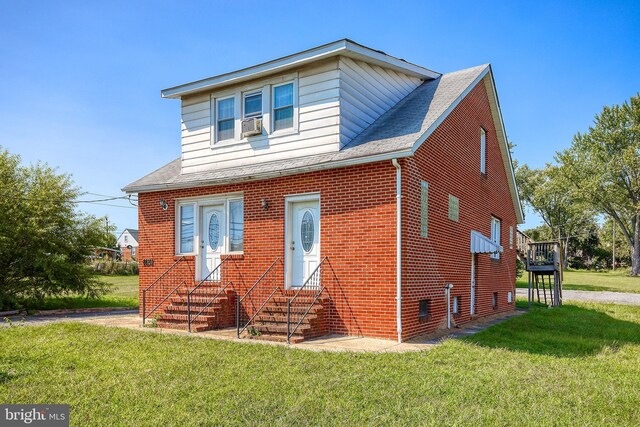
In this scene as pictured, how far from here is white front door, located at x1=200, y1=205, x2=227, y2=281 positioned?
39.5 ft

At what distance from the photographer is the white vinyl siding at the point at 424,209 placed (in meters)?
10.2

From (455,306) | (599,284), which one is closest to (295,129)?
(455,306)

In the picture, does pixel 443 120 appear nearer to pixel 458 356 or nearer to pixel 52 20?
pixel 458 356

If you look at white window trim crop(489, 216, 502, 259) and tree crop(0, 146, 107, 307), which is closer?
tree crop(0, 146, 107, 307)

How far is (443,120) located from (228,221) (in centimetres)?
550

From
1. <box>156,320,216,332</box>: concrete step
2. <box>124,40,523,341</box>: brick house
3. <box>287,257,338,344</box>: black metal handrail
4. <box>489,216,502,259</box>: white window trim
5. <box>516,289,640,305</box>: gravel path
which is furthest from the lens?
<box>516,289,640,305</box>: gravel path

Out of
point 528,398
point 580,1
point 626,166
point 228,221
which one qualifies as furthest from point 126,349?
point 626,166

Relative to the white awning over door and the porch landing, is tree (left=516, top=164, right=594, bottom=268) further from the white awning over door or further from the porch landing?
the porch landing

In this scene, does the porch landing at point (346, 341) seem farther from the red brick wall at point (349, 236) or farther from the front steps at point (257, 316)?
the red brick wall at point (349, 236)

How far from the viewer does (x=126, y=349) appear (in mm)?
8188

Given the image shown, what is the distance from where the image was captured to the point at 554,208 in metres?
65.1

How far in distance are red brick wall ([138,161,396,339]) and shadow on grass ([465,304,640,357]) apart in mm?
2053

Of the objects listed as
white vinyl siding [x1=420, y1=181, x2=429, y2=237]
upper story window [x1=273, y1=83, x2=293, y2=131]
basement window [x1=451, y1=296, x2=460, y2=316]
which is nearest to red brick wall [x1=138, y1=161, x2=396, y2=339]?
white vinyl siding [x1=420, y1=181, x2=429, y2=237]

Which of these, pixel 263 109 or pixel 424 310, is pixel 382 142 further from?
pixel 424 310
